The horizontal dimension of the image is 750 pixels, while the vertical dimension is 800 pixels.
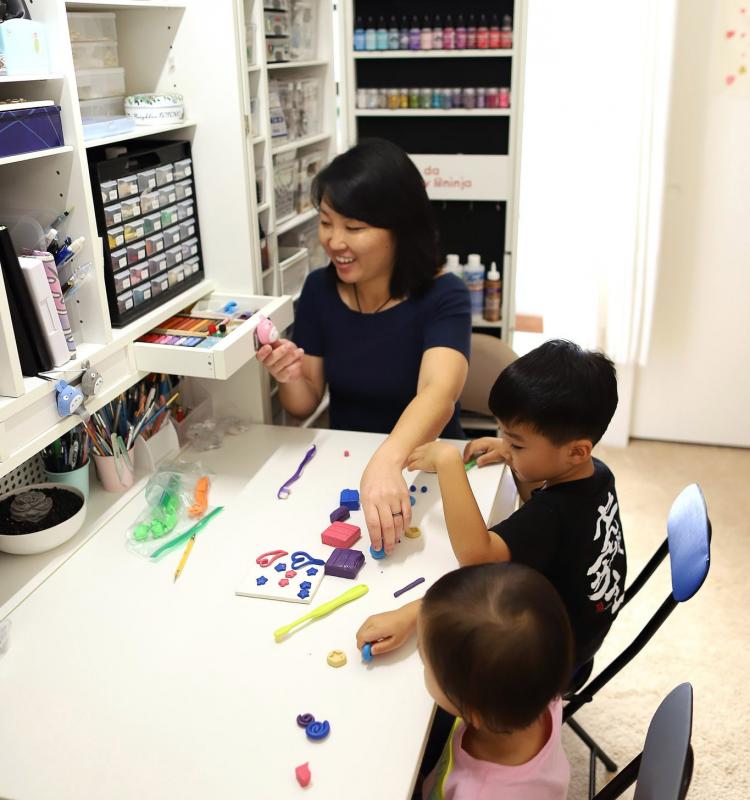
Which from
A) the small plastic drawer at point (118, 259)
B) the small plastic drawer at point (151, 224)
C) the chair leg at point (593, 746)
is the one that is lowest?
the chair leg at point (593, 746)

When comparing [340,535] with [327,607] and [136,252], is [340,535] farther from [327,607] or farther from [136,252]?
[136,252]

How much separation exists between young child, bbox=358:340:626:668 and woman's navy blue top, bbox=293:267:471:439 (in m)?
0.52

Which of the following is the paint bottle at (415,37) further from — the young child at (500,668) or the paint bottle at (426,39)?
the young child at (500,668)

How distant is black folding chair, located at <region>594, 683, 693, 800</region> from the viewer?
0.94 metres

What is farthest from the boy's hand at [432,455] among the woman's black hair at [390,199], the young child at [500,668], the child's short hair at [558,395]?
the woman's black hair at [390,199]

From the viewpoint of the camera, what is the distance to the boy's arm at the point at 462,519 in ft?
4.36

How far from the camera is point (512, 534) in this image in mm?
1338

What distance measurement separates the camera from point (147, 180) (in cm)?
172

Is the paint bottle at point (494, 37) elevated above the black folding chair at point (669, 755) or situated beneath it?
elevated above

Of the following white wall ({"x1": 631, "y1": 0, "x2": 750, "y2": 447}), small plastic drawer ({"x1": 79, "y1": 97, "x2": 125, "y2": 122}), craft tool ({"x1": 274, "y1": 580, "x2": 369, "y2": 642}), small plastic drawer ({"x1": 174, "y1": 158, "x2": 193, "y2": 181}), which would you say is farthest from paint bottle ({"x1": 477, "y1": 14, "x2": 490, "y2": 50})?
craft tool ({"x1": 274, "y1": 580, "x2": 369, "y2": 642})

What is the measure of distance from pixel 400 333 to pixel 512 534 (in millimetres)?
752

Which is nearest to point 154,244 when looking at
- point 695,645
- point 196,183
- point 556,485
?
point 196,183

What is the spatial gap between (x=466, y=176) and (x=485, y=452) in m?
1.23

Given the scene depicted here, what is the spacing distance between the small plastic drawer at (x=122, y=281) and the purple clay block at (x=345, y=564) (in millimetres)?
685
